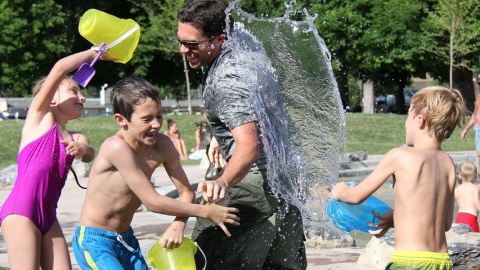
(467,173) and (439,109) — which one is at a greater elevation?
(439,109)

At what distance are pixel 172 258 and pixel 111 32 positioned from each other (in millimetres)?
1231

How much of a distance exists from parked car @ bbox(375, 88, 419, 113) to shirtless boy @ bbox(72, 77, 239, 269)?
146ft

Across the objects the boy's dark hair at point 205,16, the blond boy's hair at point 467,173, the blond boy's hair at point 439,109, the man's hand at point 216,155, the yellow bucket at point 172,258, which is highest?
the boy's dark hair at point 205,16

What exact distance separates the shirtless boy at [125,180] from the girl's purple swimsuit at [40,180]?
1.39 ft

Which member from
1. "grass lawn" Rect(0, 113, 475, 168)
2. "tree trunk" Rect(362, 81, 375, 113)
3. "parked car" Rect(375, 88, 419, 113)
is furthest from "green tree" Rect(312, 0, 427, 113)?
"parked car" Rect(375, 88, 419, 113)

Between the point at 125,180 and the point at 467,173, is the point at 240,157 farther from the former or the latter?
the point at 467,173

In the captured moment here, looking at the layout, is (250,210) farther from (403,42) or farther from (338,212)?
(403,42)

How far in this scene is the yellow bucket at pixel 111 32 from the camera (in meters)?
4.54

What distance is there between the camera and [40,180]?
4727 millimetres

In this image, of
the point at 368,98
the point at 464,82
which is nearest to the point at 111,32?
the point at 464,82

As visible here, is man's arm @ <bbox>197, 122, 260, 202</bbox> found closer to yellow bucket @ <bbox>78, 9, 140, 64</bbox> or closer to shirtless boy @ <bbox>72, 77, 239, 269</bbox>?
shirtless boy @ <bbox>72, 77, 239, 269</bbox>

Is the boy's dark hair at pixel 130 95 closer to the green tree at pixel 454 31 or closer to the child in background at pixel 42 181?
the child in background at pixel 42 181

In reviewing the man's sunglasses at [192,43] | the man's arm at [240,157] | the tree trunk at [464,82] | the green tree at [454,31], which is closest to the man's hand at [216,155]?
the man's sunglasses at [192,43]

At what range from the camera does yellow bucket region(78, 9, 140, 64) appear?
4535 mm
